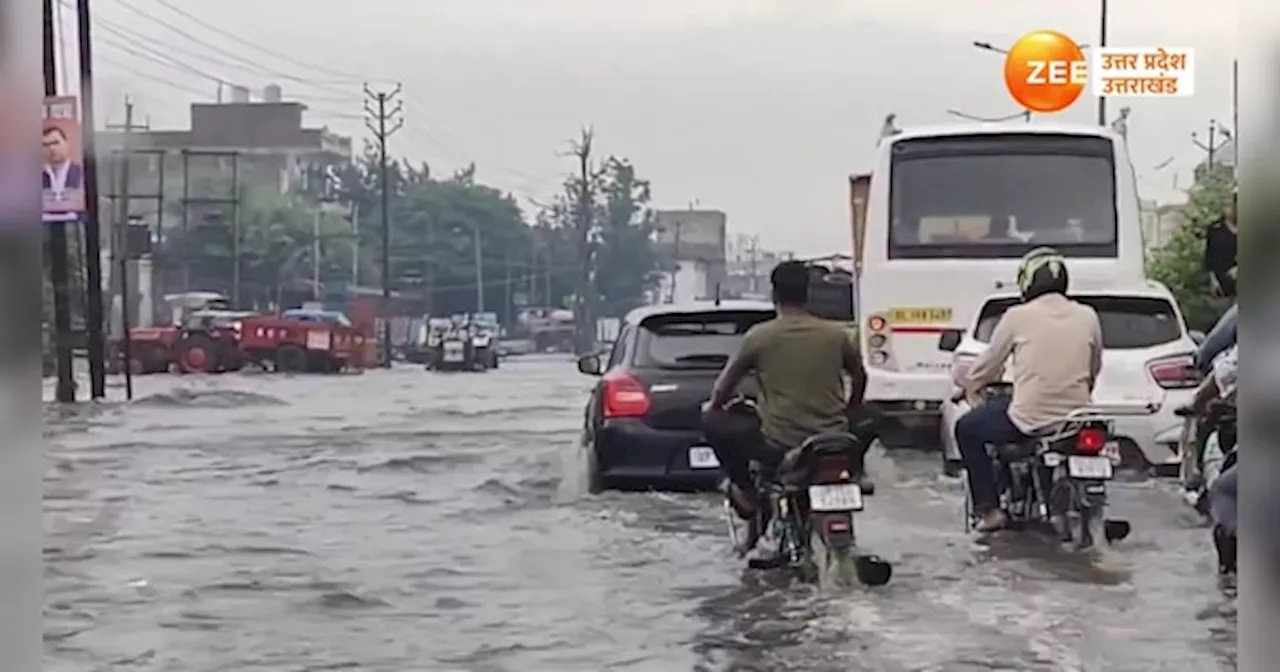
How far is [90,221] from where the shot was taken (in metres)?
6.00

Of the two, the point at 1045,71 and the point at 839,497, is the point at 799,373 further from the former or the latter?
the point at 1045,71

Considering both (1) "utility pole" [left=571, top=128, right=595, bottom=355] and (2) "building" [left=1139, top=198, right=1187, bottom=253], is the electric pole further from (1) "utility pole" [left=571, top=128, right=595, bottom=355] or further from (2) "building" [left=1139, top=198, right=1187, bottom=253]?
(2) "building" [left=1139, top=198, right=1187, bottom=253]

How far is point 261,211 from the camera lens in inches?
245

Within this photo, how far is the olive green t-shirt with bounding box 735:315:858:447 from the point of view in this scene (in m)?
6.07

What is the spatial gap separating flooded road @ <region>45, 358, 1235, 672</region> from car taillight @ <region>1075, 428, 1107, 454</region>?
13 cm

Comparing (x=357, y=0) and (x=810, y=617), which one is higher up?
(x=357, y=0)

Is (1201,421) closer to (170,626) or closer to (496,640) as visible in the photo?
(496,640)

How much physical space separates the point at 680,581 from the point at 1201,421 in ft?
4.60

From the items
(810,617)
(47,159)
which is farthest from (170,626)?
(810,617)

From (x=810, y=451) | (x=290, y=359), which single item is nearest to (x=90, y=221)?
(x=290, y=359)

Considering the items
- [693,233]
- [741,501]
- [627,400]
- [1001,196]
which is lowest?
[741,501]

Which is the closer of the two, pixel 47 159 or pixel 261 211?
pixel 47 159

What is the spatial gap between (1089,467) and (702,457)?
1.07 meters

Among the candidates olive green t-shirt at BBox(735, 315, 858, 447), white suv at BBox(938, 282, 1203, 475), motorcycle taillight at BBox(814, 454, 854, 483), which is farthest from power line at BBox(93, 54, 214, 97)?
white suv at BBox(938, 282, 1203, 475)
